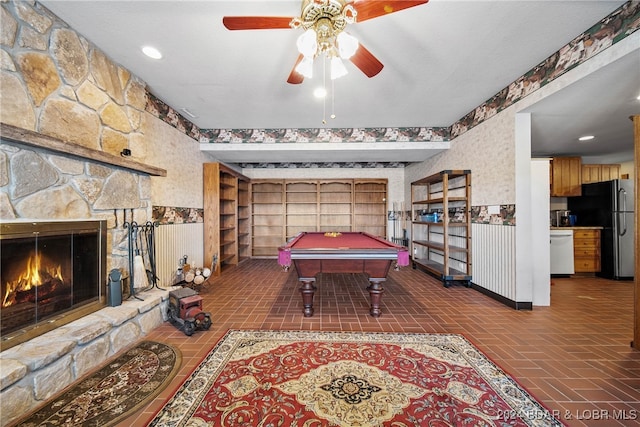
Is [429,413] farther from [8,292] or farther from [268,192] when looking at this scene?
[268,192]

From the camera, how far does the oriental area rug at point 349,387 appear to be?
1.33 m

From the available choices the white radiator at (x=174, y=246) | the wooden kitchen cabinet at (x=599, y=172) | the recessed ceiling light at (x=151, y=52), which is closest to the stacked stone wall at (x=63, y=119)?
the recessed ceiling light at (x=151, y=52)

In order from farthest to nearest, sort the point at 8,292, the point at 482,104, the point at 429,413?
the point at 482,104 → the point at 8,292 → the point at 429,413

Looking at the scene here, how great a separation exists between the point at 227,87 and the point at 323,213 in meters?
4.16

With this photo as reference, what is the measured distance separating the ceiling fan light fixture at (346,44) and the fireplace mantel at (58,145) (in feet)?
7.14

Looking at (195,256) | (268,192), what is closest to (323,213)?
(268,192)

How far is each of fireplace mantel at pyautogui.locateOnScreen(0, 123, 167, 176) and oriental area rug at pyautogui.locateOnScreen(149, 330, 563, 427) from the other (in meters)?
1.96

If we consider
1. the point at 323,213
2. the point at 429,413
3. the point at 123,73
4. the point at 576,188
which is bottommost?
the point at 429,413

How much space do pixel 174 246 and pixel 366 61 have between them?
11.6ft

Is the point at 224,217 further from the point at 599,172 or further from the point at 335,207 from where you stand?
the point at 599,172

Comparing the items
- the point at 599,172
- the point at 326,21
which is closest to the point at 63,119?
the point at 326,21

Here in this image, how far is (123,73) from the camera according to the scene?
2.50 metres

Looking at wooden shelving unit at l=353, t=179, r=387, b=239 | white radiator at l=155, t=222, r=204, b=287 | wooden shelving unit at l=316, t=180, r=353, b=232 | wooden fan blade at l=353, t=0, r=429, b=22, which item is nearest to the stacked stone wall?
white radiator at l=155, t=222, r=204, b=287

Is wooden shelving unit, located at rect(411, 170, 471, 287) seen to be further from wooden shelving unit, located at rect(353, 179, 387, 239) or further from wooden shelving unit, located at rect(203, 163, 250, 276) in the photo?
wooden shelving unit, located at rect(203, 163, 250, 276)
